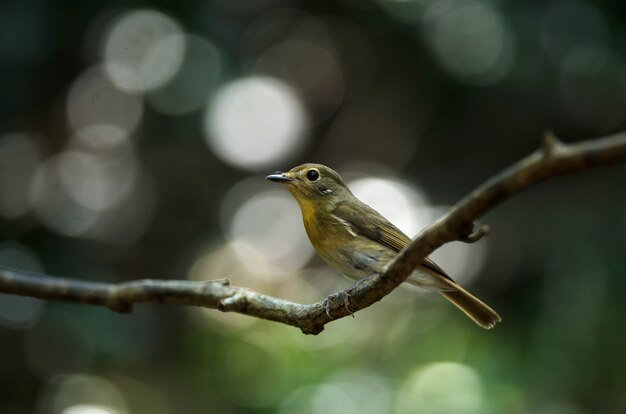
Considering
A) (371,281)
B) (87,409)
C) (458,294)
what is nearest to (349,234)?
(458,294)

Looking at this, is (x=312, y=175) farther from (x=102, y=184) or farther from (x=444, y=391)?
(x=102, y=184)

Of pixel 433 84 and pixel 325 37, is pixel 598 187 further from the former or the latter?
pixel 325 37

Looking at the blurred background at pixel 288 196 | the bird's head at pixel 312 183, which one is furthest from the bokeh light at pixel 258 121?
the bird's head at pixel 312 183

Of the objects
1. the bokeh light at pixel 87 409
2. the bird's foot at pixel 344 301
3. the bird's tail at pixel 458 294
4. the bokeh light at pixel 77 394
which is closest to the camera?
the bird's foot at pixel 344 301

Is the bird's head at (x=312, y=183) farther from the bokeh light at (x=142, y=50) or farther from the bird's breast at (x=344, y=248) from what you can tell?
the bokeh light at (x=142, y=50)

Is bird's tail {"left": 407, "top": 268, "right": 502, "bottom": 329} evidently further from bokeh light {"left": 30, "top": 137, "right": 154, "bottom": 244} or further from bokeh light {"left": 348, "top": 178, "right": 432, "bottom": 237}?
bokeh light {"left": 30, "top": 137, "right": 154, "bottom": 244}

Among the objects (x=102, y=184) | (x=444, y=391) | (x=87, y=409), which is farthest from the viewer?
(x=102, y=184)
